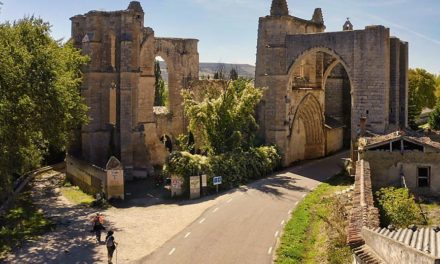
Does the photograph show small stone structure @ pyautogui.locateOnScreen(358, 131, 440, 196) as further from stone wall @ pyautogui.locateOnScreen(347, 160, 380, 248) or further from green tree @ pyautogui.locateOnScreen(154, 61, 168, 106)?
green tree @ pyautogui.locateOnScreen(154, 61, 168, 106)

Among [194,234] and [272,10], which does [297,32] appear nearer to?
[272,10]

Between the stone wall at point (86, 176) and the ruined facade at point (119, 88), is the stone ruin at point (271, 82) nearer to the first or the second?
→ the ruined facade at point (119, 88)

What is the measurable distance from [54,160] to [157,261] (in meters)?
24.3

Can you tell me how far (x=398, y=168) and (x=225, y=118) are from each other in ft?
39.4

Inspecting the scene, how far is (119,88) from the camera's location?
32.5m

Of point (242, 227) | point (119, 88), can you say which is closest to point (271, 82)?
point (119, 88)

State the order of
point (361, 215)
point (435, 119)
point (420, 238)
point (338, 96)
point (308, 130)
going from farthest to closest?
point (435, 119) < point (338, 96) < point (308, 130) < point (361, 215) < point (420, 238)

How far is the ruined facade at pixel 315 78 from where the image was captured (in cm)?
3002

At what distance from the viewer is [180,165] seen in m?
26.9

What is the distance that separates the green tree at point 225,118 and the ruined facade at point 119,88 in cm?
391

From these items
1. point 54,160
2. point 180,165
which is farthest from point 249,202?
point 54,160

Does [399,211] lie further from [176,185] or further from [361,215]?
[176,185]

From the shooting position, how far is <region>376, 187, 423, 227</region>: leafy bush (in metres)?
16.3

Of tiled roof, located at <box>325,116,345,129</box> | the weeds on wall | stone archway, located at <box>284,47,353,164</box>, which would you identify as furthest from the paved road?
tiled roof, located at <box>325,116,345,129</box>
